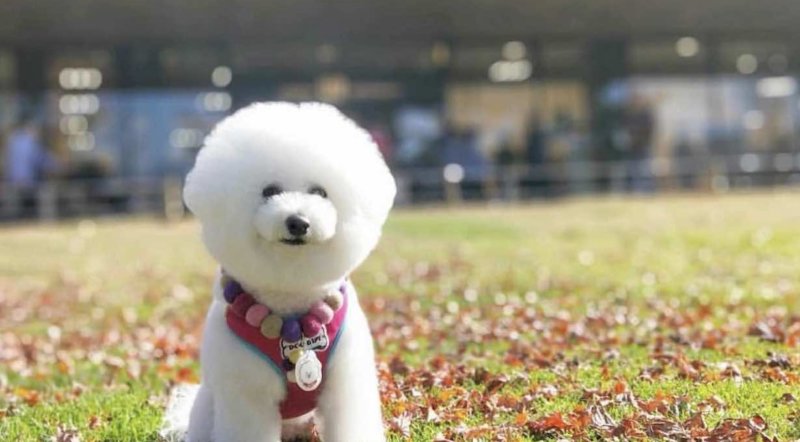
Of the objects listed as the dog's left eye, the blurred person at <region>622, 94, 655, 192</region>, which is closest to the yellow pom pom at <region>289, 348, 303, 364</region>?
the dog's left eye

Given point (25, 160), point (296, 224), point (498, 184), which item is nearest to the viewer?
point (296, 224)

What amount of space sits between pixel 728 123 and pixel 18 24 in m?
16.4

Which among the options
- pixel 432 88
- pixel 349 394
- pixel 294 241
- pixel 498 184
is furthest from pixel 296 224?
pixel 432 88

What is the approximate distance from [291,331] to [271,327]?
7cm

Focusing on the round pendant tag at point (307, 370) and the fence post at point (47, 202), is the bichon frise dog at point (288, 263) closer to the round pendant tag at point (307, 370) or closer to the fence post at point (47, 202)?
the round pendant tag at point (307, 370)

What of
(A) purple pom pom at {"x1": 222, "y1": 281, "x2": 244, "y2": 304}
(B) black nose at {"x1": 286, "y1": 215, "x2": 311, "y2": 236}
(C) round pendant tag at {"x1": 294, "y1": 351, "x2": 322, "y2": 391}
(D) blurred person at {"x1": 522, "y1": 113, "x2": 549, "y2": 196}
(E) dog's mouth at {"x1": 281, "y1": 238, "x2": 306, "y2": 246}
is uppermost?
(B) black nose at {"x1": 286, "y1": 215, "x2": 311, "y2": 236}

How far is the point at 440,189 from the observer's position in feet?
77.5

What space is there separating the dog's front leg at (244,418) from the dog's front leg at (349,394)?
0.64 feet

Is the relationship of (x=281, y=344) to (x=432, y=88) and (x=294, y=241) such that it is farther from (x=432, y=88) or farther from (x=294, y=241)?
(x=432, y=88)

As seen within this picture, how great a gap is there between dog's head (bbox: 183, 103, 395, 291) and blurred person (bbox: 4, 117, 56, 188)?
779 inches

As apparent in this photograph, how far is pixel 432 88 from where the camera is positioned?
25.1 m

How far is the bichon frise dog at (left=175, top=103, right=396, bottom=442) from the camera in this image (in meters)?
3.50

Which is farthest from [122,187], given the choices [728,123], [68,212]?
[728,123]

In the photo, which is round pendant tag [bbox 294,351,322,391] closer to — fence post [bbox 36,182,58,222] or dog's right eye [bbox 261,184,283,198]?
dog's right eye [bbox 261,184,283,198]
